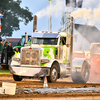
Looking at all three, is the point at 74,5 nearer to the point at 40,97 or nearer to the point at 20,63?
the point at 20,63

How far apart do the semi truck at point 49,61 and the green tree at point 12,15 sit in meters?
45.7

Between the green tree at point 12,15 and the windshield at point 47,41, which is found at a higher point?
the green tree at point 12,15

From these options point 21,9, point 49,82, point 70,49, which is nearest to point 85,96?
point 49,82

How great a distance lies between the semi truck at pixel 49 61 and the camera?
14781mm

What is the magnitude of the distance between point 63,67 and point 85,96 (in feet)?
16.8

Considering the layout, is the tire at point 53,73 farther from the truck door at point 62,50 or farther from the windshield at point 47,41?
the windshield at point 47,41

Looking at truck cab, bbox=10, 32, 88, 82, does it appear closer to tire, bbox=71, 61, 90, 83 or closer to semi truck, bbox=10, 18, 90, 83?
semi truck, bbox=10, 18, 90, 83

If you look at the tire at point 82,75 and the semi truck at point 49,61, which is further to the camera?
the tire at point 82,75

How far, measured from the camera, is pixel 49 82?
1494cm

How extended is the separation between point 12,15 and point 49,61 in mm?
52294

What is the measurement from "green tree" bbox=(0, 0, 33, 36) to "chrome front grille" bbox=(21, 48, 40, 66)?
152 ft

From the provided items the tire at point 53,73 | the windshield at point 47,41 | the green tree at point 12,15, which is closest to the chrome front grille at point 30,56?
the tire at point 53,73

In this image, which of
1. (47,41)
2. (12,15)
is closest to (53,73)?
(47,41)

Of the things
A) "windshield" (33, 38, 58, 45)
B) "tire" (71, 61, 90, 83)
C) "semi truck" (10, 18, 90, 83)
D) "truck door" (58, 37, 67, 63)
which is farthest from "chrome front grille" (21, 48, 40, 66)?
"tire" (71, 61, 90, 83)
